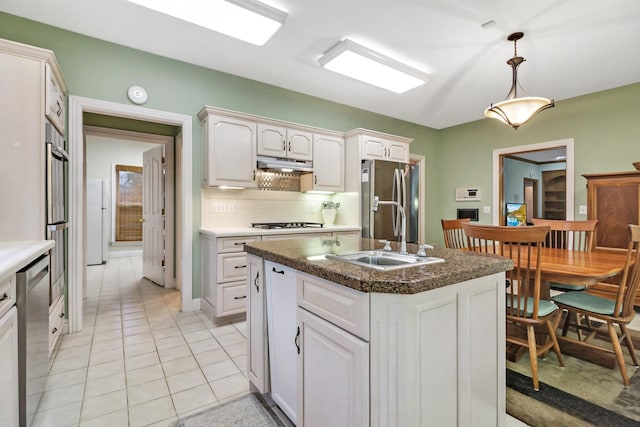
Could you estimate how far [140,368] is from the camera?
6.90ft

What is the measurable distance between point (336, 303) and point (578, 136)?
15.4 ft

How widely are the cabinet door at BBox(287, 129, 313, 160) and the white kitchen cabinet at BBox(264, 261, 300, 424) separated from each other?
2.23 meters

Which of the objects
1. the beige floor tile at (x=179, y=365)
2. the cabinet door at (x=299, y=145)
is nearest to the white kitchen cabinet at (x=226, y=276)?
the beige floor tile at (x=179, y=365)

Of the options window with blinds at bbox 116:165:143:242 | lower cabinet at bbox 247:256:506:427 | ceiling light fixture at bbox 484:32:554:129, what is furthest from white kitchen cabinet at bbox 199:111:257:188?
window with blinds at bbox 116:165:143:242

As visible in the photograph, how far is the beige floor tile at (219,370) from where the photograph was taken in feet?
6.59

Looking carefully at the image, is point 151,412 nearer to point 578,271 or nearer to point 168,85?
point 578,271

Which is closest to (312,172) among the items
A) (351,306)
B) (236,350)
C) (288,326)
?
(236,350)

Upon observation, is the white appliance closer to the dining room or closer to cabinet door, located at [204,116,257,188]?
cabinet door, located at [204,116,257,188]

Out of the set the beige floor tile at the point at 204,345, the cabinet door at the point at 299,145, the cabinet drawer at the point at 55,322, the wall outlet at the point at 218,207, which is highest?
the cabinet door at the point at 299,145

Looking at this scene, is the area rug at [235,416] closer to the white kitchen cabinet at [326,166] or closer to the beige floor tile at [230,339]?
the beige floor tile at [230,339]

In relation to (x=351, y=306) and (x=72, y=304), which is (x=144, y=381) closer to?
(x=72, y=304)

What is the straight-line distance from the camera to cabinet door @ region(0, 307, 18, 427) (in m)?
1.15

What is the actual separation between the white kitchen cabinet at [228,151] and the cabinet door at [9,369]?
6.57ft

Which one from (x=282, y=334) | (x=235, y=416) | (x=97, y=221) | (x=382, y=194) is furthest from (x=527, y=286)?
(x=97, y=221)
